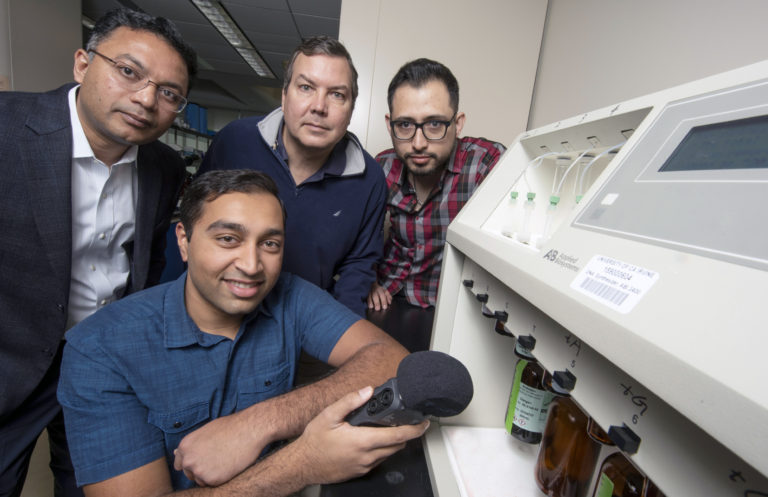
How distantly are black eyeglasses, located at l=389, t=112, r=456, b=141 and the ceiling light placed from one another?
10.4 ft

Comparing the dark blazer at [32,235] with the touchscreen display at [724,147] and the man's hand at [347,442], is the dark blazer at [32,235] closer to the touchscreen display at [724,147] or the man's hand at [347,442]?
the man's hand at [347,442]

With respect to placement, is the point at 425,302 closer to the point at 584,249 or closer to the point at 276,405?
the point at 276,405

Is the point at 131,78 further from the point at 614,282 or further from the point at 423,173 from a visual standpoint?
the point at 614,282

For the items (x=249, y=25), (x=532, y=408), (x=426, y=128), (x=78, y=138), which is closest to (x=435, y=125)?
(x=426, y=128)

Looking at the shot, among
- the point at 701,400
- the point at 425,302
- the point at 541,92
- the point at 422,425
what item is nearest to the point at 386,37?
the point at 541,92

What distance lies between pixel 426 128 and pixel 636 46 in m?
0.60

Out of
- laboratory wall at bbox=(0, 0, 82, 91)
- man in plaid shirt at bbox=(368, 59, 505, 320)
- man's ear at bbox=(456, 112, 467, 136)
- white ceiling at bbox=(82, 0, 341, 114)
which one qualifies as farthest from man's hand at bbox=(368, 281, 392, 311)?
white ceiling at bbox=(82, 0, 341, 114)

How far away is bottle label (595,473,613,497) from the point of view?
527 mm

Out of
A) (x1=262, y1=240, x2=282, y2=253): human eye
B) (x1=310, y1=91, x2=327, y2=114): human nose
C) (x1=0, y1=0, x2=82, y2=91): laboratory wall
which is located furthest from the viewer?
(x1=0, y1=0, x2=82, y2=91): laboratory wall

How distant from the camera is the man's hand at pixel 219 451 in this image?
68 cm

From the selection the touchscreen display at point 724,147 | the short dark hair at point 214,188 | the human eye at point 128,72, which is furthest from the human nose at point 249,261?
the touchscreen display at point 724,147

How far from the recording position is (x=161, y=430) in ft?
2.62

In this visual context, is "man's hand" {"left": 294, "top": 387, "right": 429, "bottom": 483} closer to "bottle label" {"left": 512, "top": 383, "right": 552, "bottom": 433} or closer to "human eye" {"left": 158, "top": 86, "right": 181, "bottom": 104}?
"bottle label" {"left": 512, "top": 383, "right": 552, "bottom": 433}

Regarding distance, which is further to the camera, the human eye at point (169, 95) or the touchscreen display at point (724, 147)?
the human eye at point (169, 95)
